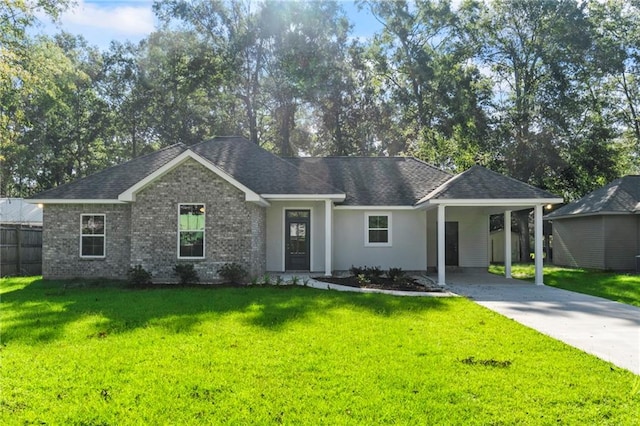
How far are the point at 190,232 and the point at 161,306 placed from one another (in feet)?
14.7

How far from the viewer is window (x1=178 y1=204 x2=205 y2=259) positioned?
14141 millimetres

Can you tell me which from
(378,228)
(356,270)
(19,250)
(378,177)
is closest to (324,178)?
(378,177)

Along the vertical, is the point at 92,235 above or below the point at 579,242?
above

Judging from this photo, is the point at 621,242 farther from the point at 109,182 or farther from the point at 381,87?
the point at 109,182

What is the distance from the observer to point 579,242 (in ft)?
78.1

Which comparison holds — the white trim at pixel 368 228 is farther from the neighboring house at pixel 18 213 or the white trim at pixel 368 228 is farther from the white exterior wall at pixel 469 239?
the neighboring house at pixel 18 213

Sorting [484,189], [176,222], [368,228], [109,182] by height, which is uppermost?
[109,182]

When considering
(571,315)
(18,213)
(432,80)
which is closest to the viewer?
(571,315)

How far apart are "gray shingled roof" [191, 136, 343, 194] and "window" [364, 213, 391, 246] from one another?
2222mm

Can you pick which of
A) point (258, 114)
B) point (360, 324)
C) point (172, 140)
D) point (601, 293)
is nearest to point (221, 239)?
point (360, 324)

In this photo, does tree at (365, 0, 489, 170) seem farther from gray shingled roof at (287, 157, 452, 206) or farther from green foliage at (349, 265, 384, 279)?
green foliage at (349, 265, 384, 279)

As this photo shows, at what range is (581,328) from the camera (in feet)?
27.0

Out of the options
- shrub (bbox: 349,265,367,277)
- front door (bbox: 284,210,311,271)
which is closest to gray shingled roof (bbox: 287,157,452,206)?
front door (bbox: 284,210,311,271)

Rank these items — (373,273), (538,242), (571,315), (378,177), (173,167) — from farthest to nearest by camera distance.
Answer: (378,177) < (373,273) < (538,242) < (173,167) < (571,315)
